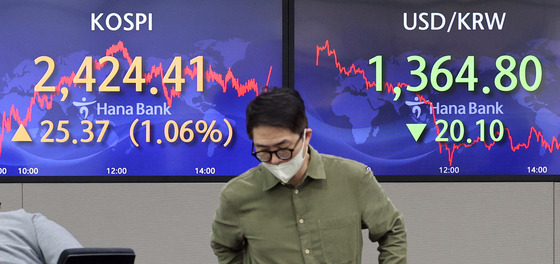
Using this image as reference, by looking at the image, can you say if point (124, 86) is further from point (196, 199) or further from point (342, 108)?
point (342, 108)

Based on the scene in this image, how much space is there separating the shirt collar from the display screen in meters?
1.83

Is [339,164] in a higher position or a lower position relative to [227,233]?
higher

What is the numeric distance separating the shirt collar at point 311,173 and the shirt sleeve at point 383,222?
12 cm

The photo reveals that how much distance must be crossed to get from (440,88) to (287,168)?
208cm

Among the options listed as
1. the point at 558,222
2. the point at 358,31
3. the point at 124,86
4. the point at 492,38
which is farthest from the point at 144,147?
the point at 558,222

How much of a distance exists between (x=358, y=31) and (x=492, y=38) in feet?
2.16

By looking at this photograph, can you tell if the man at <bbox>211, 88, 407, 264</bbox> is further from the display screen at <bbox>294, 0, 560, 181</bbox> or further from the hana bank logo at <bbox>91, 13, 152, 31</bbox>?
the hana bank logo at <bbox>91, 13, 152, 31</bbox>

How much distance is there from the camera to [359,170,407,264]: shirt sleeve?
2.03 metres

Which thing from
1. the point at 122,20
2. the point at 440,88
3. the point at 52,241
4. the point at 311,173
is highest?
the point at 122,20

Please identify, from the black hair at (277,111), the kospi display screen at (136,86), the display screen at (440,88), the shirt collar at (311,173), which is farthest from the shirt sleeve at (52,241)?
the display screen at (440,88)

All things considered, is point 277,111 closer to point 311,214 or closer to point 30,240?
point 311,214

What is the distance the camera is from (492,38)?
3879 mm

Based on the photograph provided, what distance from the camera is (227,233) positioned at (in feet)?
6.86

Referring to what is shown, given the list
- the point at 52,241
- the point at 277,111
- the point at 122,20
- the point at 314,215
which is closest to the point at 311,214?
the point at 314,215
